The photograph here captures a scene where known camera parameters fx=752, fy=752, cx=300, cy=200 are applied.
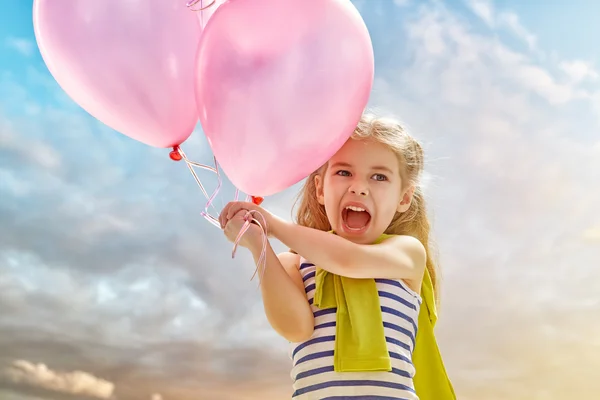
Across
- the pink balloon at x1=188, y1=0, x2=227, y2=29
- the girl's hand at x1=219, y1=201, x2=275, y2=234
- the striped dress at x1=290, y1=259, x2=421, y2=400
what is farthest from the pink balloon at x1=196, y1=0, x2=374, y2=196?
the striped dress at x1=290, y1=259, x2=421, y2=400

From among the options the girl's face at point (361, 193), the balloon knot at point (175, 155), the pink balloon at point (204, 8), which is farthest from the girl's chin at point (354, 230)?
the pink balloon at point (204, 8)

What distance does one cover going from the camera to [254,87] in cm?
188

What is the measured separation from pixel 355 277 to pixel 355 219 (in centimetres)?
22

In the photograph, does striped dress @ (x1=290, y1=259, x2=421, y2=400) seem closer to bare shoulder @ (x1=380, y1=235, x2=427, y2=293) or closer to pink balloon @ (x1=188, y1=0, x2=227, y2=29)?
bare shoulder @ (x1=380, y1=235, x2=427, y2=293)

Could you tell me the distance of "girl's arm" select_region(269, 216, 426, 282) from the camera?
78.4 inches

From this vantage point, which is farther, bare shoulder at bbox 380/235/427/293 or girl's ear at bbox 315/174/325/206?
girl's ear at bbox 315/174/325/206

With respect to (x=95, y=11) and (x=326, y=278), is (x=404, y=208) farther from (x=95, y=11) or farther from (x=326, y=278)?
(x=95, y=11)

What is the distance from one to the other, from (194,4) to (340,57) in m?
0.47

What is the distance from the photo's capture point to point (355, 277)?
207 cm

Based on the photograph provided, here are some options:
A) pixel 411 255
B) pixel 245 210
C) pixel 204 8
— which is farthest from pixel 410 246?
pixel 204 8

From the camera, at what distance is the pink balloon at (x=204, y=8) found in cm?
211

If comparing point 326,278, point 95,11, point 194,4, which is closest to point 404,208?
point 326,278

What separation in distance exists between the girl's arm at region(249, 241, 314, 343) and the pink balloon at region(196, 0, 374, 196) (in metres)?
0.25

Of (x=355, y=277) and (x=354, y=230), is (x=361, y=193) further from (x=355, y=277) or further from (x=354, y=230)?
(x=355, y=277)
